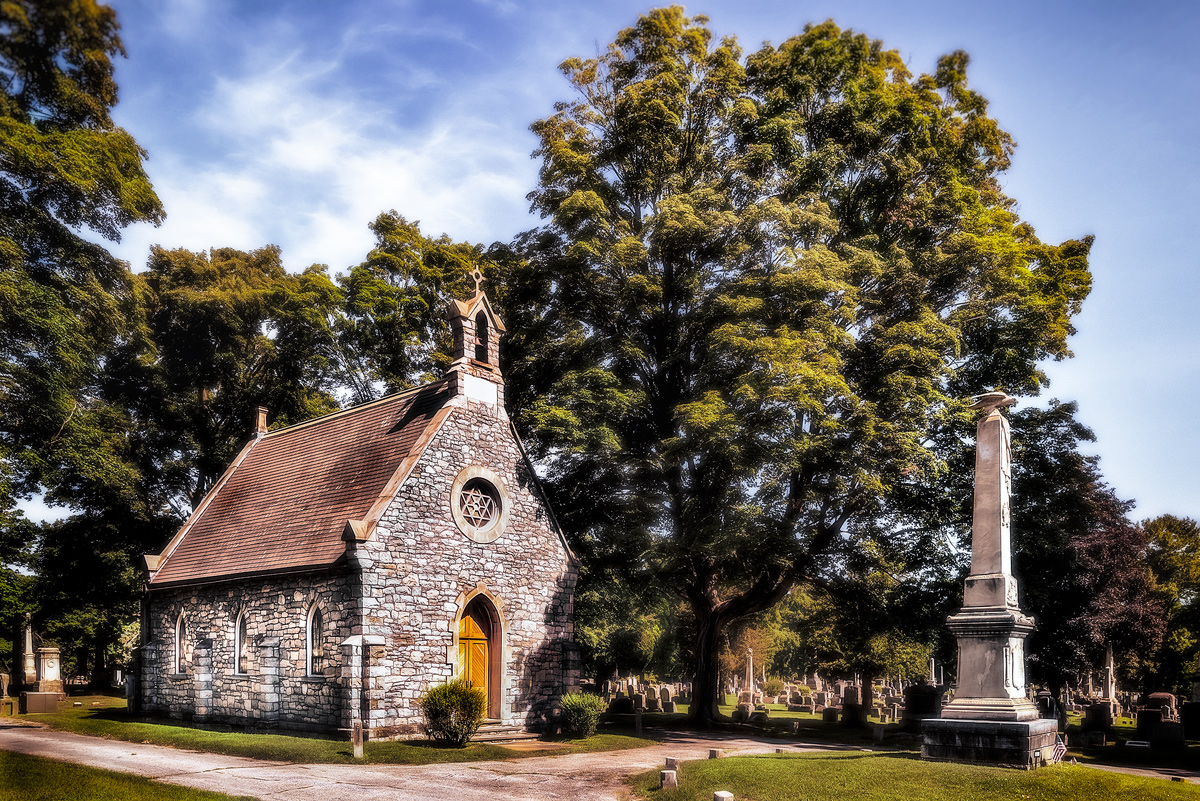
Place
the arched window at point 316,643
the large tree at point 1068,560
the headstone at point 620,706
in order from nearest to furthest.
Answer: the arched window at point 316,643 < the large tree at point 1068,560 < the headstone at point 620,706

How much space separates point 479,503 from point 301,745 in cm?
720

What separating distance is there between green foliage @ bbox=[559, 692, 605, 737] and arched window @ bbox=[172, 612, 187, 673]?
36.3 feet

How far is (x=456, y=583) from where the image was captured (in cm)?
2025

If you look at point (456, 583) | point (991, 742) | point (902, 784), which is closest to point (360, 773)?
point (456, 583)

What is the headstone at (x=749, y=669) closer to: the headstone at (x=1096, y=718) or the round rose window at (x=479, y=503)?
the headstone at (x=1096, y=718)

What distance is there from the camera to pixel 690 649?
40062 mm

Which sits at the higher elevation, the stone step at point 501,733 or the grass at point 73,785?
the grass at point 73,785

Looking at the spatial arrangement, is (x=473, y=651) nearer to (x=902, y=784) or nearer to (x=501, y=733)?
(x=501, y=733)

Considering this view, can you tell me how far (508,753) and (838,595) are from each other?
13.7 metres

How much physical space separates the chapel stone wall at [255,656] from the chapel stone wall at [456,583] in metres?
1.02

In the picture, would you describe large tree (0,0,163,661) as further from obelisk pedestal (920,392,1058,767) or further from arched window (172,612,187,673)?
arched window (172,612,187,673)

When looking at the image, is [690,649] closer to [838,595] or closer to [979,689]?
[838,595]

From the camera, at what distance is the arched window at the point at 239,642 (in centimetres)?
2116

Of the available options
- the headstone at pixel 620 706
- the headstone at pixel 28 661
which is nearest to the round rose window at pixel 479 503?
the headstone at pixel 620 706
